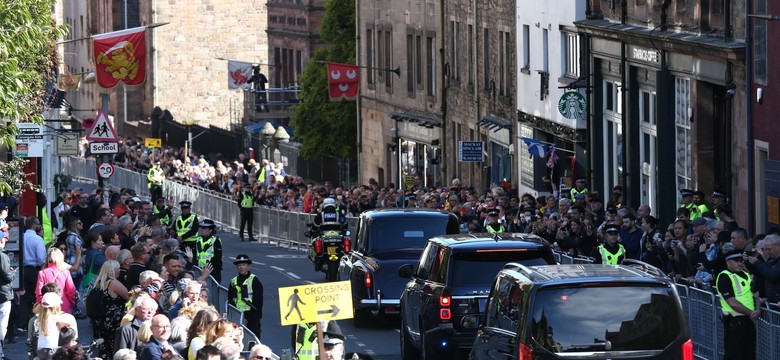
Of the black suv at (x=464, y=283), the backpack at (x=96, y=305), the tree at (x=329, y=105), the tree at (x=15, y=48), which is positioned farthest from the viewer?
the tree at (x=329, y=105)

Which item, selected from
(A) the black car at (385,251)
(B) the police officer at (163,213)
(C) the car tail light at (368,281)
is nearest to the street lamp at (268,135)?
(B) the police officer at (163,213)

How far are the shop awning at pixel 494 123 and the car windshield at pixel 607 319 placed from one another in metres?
31.0

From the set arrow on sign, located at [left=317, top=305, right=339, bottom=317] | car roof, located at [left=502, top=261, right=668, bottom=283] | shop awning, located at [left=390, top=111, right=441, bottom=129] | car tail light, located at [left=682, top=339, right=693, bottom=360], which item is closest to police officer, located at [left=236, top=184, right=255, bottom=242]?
shop awning, located at [left=390, top=111, right=441, bottom=129]

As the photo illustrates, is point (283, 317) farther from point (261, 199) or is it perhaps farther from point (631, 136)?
point (261, 199)

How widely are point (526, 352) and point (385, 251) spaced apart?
10219mm

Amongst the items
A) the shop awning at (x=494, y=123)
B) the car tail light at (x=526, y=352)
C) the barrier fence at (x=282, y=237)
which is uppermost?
the shop awning at (x=494, y=123)

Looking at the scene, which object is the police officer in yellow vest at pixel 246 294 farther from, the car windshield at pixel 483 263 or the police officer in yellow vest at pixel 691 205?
the police officer in yellow vest at pixel 691 205

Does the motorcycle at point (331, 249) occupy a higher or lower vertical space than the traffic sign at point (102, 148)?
lower

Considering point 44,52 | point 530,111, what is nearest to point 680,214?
point 44,52

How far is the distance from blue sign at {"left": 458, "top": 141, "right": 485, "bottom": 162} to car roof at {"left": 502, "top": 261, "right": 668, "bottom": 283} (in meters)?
30.1

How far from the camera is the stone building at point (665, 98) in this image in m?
28.8

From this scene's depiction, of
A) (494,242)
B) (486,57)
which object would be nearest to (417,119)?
(486,57)

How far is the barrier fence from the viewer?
1775 centimetres

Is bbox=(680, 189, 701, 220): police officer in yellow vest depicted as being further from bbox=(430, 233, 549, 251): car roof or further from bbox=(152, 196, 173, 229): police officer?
bbox=(152, 196, 173, 229): police officer
